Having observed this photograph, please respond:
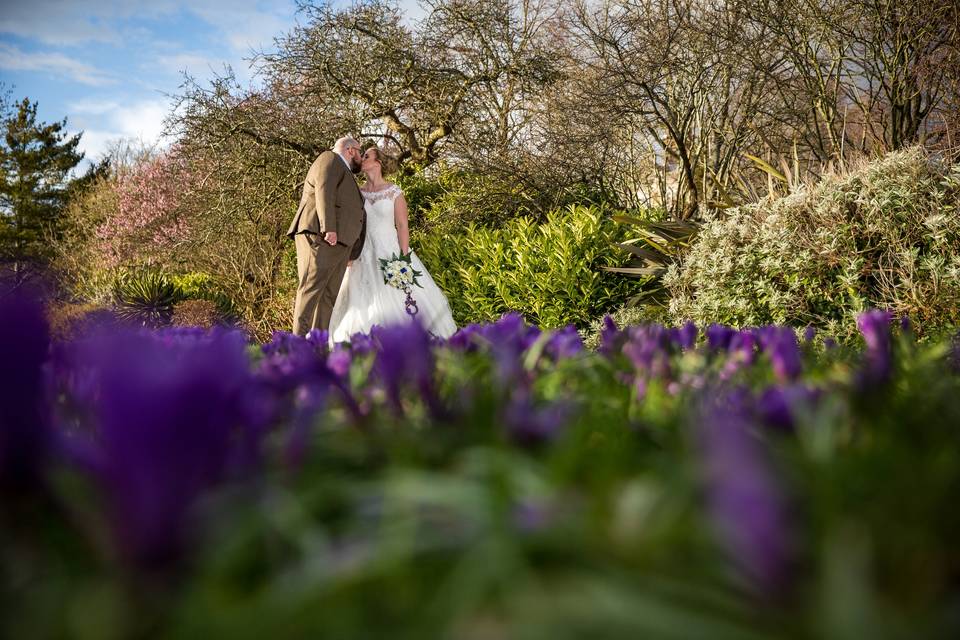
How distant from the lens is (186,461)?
1.31 feet

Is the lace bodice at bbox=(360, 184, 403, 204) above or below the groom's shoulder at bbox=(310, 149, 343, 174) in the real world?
below

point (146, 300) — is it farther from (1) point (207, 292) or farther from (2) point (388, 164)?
(2) point (388, 164)

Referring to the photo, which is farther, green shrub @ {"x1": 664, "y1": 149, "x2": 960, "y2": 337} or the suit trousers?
the suit trousers

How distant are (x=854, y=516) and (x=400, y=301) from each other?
26.6 ft

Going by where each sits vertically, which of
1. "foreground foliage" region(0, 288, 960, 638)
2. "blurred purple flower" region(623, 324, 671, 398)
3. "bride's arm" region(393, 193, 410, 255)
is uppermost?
"bride's arm" region(393, 193, 410, 255)

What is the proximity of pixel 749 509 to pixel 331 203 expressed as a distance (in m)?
8.00

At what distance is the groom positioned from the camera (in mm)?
7977

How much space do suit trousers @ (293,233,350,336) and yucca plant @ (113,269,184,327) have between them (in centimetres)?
482

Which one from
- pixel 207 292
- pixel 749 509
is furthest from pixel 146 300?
pixel 749 509

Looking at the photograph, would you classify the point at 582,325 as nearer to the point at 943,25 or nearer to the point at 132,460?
the point at 943,25

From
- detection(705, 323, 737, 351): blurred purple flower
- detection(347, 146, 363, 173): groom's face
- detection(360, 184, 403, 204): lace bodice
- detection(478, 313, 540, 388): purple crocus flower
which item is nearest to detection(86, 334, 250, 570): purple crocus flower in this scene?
detection(478, 313, 540, 388): purple crocus flower

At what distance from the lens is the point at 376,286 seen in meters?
8.67

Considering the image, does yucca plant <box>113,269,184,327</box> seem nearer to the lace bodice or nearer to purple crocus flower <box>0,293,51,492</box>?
the lace bodice

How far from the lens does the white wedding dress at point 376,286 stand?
853 centimetres
